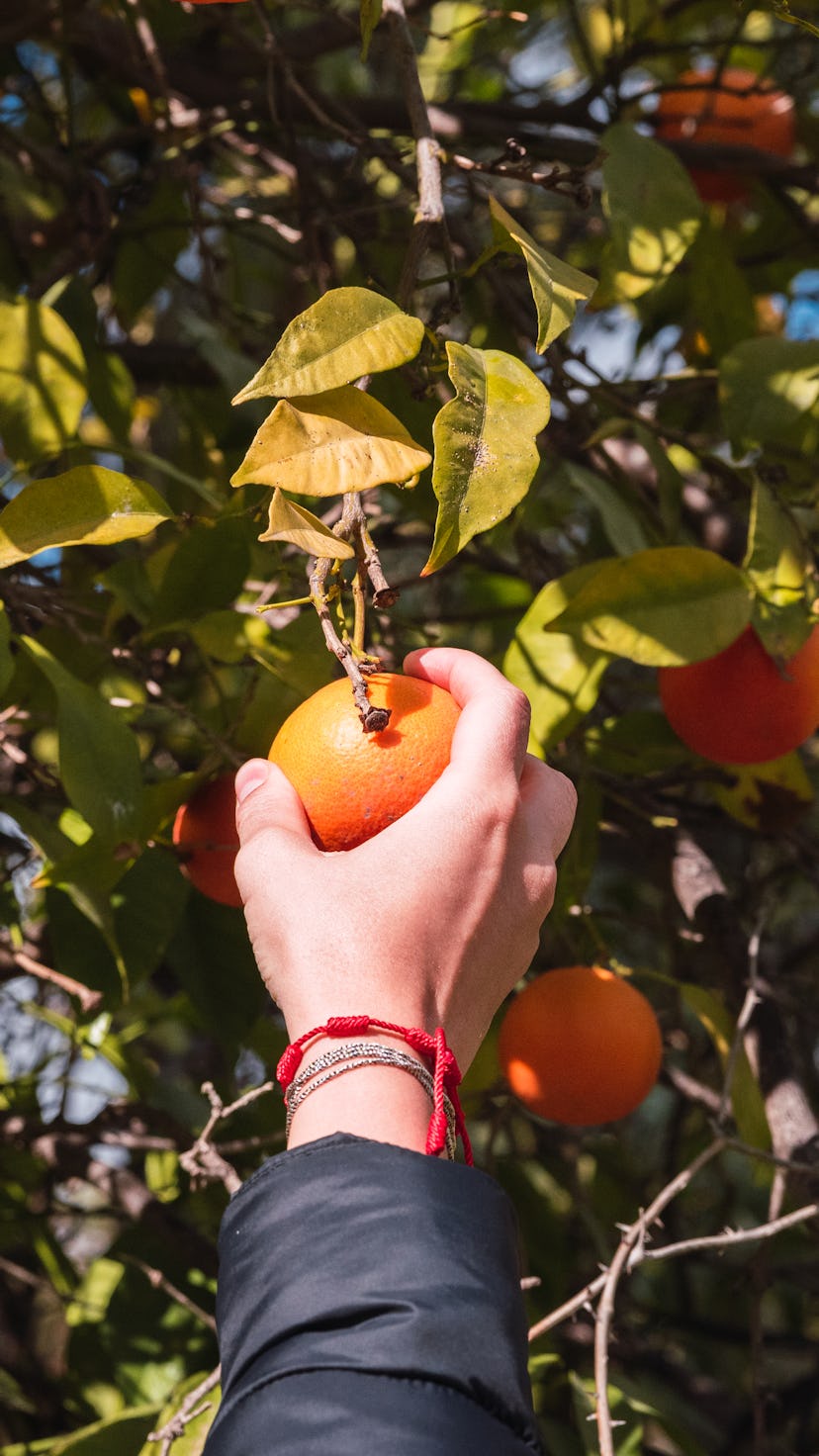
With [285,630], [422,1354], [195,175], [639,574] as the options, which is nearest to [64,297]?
[195,175]

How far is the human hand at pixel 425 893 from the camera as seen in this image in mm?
670

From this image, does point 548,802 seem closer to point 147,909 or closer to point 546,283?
point 546,283

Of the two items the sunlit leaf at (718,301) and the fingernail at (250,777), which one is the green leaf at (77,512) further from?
the sunlit leaf at (718,301)

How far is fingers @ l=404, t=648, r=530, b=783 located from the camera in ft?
2.46

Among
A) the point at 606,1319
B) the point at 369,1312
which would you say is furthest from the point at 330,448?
the point at 606,1319

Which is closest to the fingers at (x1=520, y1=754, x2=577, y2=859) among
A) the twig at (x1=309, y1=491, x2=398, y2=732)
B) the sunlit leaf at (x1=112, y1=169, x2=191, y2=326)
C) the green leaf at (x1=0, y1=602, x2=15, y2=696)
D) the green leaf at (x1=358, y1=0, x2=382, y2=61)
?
the twig at (x1=309, y1=491, x2=398, y2=732)

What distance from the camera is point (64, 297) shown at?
1308mm

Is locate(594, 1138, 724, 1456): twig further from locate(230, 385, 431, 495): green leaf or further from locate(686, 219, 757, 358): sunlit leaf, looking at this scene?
locate(686, 219, 757, 358): sunlit leaf

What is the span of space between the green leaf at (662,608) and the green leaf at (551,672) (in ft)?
0.12

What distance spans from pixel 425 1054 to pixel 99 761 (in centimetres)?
36

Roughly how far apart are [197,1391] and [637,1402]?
0.44 m

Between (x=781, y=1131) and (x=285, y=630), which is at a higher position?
(x=285, y=630)

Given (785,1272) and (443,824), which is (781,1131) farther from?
(443,824)

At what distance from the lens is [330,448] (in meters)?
0.69
